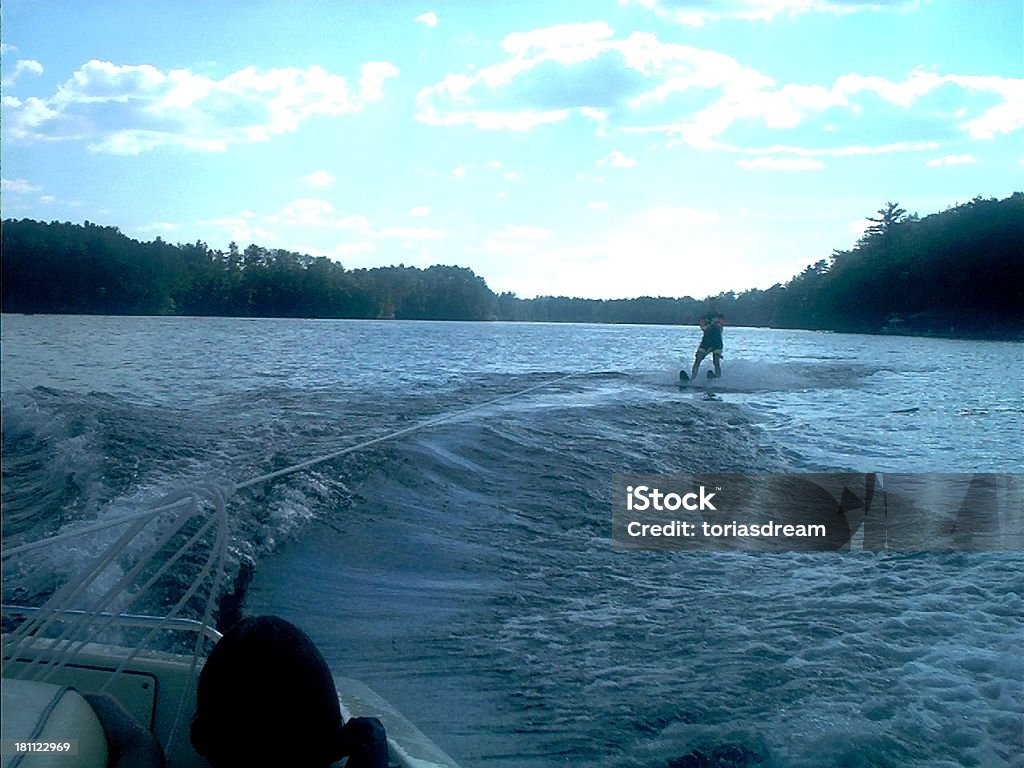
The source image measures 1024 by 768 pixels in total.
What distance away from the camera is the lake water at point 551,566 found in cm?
293

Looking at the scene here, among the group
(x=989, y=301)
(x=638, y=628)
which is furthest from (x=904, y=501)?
(x=989, y=301)

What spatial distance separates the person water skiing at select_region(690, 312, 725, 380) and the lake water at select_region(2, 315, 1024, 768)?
3.31 meters

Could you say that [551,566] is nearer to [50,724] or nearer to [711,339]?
[50,724]

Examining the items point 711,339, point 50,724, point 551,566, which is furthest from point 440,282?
point 50,724

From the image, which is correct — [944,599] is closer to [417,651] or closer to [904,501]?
[904,501]

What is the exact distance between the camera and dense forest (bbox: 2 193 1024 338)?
2.34m

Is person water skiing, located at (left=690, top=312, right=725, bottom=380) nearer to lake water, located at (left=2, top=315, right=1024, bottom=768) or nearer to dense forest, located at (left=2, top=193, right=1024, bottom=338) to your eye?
dense forest, located at (left=2, top=193, right=1024, bottom=338)

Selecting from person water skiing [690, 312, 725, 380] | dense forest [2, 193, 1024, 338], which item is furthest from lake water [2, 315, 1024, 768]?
person water skiing [690, 312, 725, 380]

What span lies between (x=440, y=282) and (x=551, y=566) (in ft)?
29.0

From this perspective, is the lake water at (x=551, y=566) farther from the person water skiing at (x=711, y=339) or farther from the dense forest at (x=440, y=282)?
the person water skiing at (x=711, y=339)

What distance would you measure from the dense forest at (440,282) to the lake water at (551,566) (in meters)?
0.19

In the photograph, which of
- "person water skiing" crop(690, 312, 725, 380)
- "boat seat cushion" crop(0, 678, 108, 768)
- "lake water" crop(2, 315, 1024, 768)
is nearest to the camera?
"boat seat cushion" crop(0, 678, 108, 768)

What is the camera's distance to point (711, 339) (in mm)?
13305

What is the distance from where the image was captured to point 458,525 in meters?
5.27
